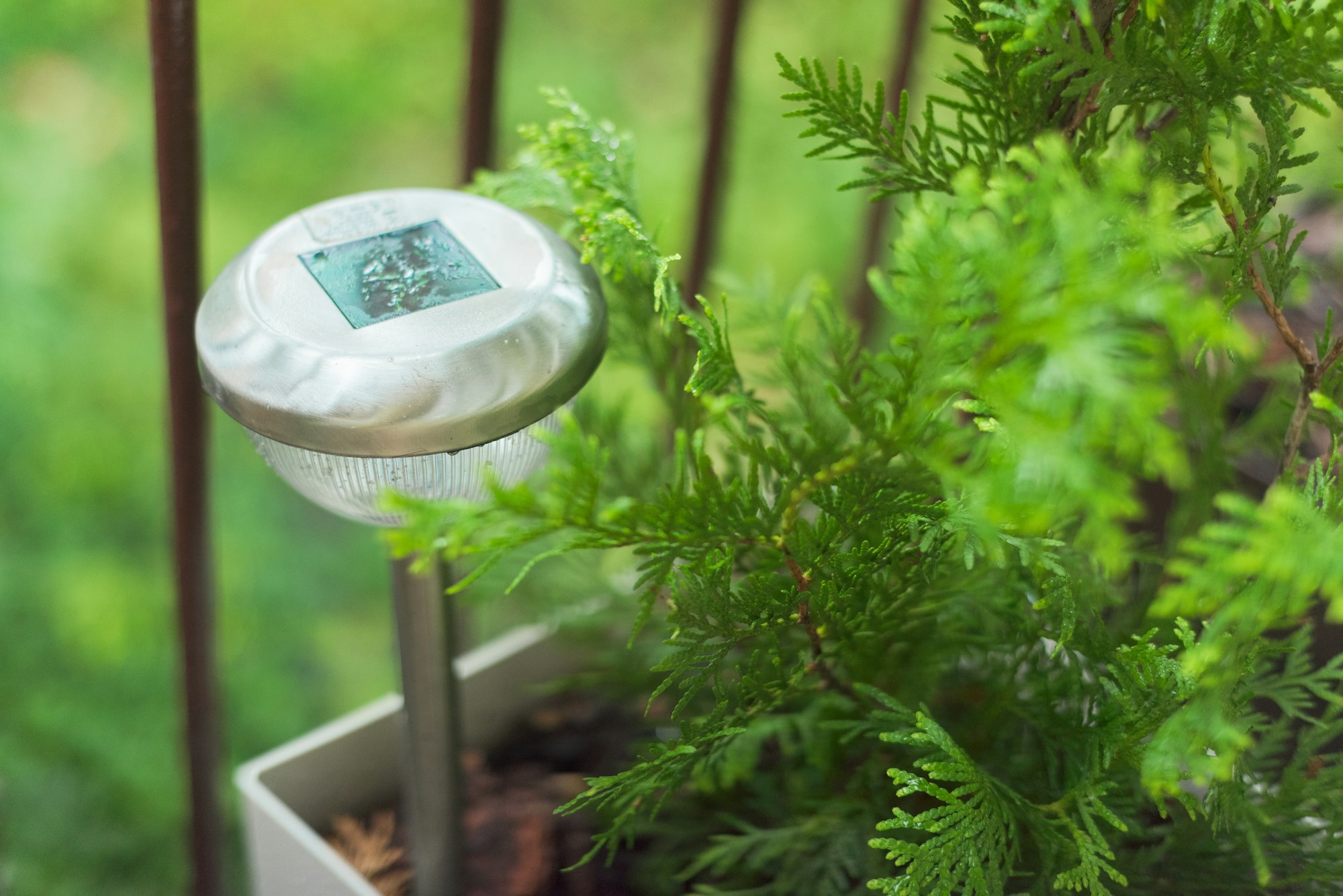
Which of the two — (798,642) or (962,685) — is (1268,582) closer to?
(798,642)

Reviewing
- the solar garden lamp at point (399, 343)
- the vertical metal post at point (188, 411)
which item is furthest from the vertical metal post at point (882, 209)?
the vertical metal post at point (188, 411)

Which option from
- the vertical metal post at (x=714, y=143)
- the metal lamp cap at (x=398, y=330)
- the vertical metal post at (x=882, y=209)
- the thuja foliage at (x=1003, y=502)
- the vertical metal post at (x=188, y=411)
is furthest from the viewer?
the vertical metal post at (x=882, y=209)

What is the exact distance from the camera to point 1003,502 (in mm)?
351

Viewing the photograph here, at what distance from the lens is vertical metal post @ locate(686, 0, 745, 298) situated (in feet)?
2.98

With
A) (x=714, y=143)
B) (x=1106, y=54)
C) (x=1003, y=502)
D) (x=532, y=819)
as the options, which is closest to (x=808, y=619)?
(x=1003, y=502)

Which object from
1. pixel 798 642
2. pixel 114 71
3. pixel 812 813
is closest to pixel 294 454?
pixel 798 642

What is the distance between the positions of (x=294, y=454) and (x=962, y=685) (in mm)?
503

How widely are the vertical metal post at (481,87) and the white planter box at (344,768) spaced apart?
403 millimetres

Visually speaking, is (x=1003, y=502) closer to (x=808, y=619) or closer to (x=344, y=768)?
(x=808, y=619)

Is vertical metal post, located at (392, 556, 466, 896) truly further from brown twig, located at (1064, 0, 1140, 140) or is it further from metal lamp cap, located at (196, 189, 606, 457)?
brown twig, located at (1064, 0, 1140, 140)

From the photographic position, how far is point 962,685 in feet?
2.59

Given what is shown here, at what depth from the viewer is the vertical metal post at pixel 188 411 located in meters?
0.65

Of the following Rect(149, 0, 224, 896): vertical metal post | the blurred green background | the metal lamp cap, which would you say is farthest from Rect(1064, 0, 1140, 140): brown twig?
the blurred green background

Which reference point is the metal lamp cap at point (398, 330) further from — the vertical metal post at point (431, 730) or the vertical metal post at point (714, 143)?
the vertical metal post at point (714, 143)
